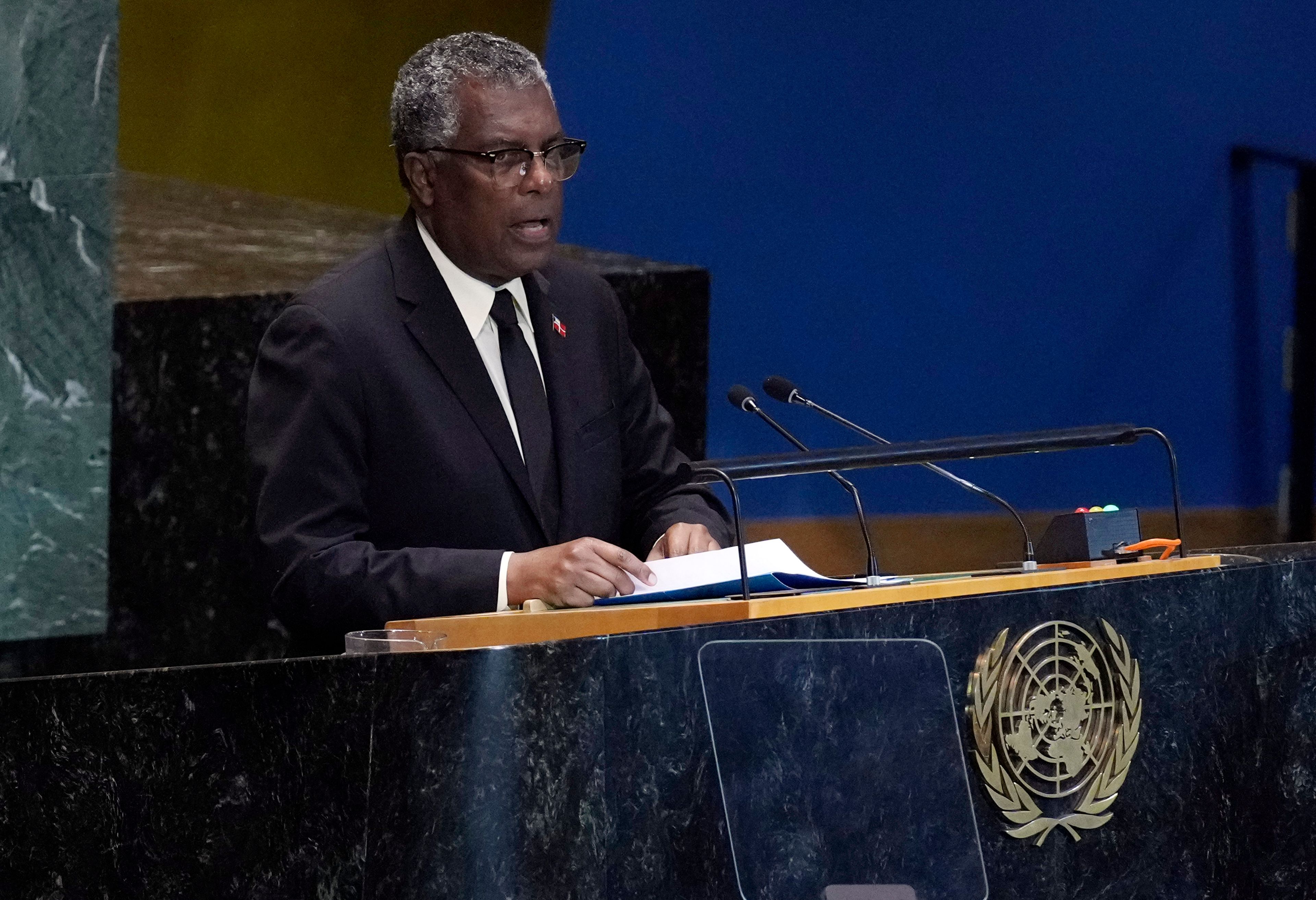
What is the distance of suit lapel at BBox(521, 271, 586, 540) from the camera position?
8.11 feet

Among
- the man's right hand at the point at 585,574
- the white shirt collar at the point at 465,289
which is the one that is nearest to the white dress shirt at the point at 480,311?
the white shirt collar at the point at 465,289

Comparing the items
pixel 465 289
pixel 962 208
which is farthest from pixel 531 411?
pixel 962 208

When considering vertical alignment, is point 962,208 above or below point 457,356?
above

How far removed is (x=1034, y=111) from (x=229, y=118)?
1902mm

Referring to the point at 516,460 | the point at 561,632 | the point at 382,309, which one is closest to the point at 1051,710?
the point at 561,632

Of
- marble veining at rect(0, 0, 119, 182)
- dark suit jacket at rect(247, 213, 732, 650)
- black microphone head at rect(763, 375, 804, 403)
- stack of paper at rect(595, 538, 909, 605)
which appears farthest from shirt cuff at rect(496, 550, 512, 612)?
marble veining at rect(0, 0, 119, 182)

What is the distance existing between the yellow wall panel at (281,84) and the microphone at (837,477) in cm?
189

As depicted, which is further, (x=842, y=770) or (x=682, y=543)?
(x=682, y=543)

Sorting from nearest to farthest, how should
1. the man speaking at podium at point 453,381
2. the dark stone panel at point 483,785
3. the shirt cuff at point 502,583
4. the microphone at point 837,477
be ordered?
the dark stone panel at point 483,785, the microphone at point 837,477, the shirt cuff at point 502,583, the man speaking at podium at point 453,381

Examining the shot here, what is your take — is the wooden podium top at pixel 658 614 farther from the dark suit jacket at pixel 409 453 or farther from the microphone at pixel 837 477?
the dark suit jacket at pixel 409 453

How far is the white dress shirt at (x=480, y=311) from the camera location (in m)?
2.47

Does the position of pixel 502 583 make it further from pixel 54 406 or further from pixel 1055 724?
pixel 54 406

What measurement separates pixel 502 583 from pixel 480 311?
64 centimetres

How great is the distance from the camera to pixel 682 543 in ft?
7.32
